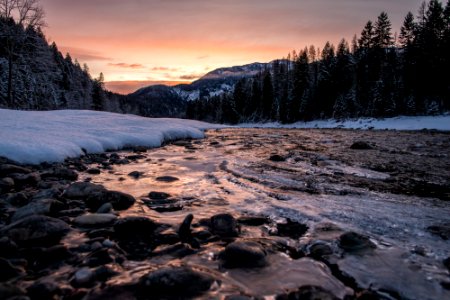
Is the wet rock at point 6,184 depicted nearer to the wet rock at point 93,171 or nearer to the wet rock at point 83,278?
the wet rock at point 93,171

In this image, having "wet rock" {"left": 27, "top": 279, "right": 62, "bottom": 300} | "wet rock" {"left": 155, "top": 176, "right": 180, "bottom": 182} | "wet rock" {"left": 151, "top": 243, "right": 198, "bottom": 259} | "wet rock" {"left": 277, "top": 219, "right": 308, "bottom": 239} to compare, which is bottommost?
"wet rock" {"left": 155, "top": 176, "right": 180, "bottom": 182}

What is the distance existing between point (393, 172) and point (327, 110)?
5166cm

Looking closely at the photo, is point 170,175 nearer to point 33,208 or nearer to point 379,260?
point 33,208

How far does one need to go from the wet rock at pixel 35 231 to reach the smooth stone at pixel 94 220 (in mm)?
237

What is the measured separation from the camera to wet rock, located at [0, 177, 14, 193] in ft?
15.3

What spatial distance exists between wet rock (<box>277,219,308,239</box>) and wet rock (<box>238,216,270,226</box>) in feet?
0.66

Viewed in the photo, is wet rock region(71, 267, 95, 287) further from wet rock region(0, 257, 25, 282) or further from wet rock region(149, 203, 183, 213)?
wet rock region(149, 203, 183, 213)

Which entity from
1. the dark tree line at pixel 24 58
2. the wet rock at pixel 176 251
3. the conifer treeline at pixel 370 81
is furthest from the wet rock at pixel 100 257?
the conifer treeline at pixel 370 81

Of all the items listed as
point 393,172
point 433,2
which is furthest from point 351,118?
point 393,172

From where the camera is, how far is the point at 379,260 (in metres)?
2.79

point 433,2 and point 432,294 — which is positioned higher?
point 433,2

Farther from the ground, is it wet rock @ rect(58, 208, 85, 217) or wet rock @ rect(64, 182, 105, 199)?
wet rock @ rect(64, 182, 105, 199)

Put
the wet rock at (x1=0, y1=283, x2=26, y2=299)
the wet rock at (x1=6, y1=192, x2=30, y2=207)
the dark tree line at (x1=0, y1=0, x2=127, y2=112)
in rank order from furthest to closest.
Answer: the dark tree line at (x1=0, y1=0, x2=127, y2=112) → the wet rock at (x1=6, y1=192, x2=30, y2=207) → the wet rock at (x1=0, y1=283, x2=26, y2=299)

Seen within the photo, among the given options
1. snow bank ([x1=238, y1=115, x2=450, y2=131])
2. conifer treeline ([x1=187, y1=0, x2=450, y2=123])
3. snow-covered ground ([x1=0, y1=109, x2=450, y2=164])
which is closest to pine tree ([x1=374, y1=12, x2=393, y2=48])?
conifer treeline ([x1=187, y1=0, x2=450, y2=123])
